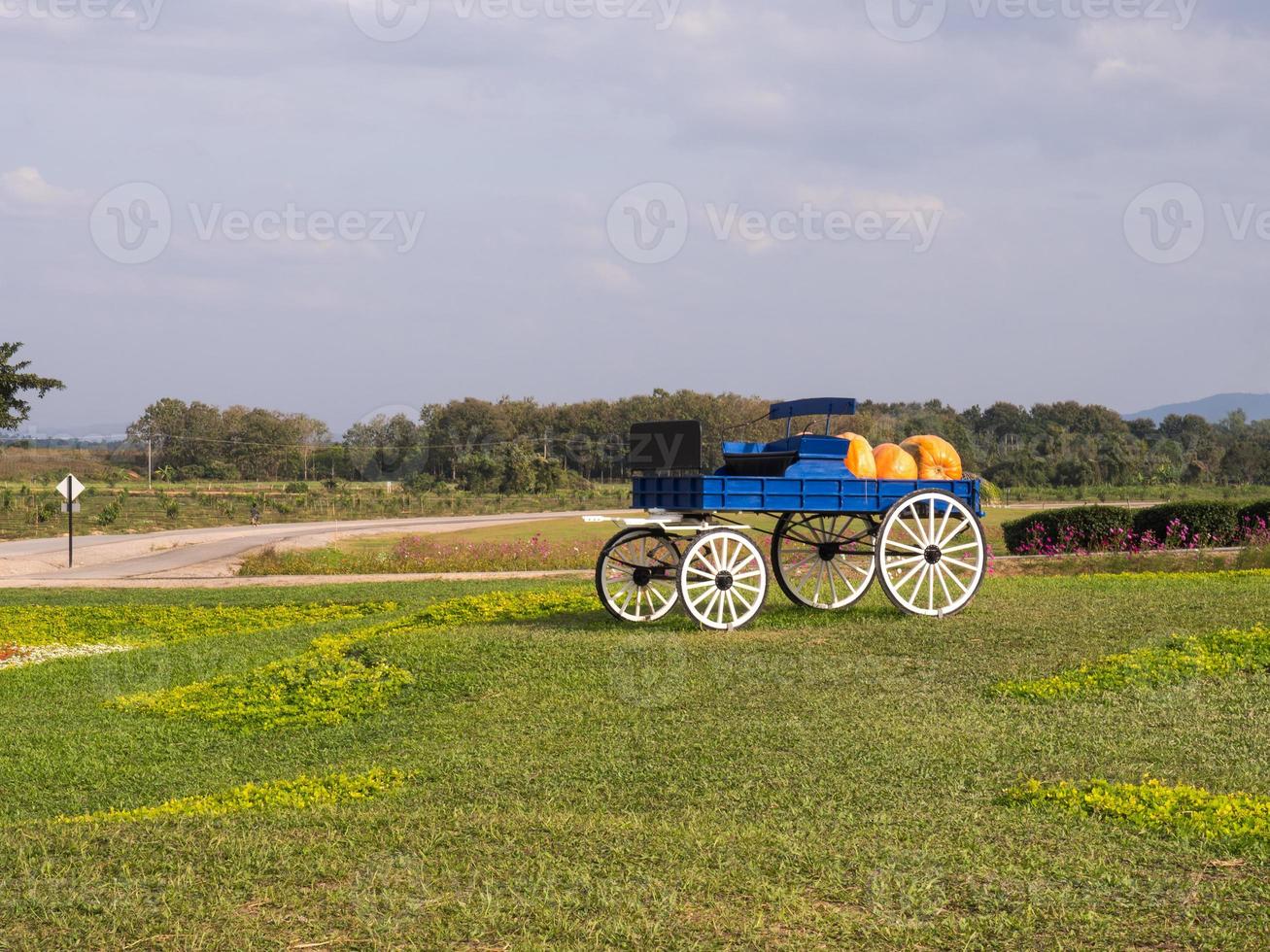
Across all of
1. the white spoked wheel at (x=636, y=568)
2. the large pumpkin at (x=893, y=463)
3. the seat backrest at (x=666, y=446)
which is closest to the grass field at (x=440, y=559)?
the large pumpkin at (x=893, y=463)

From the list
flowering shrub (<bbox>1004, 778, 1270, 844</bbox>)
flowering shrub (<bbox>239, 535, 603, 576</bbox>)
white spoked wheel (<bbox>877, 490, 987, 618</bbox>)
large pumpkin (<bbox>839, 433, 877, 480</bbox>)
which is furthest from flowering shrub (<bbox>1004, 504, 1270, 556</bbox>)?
flowering shrub (<bbox>1004, 778, 1270, 844</bbox>)

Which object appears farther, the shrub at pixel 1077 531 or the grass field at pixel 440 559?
the grass field at pixel 440 559

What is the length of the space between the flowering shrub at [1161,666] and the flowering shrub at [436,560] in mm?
14424

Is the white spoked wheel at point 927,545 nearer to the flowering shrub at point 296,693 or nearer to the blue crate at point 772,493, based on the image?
the blue crate at point 772,493

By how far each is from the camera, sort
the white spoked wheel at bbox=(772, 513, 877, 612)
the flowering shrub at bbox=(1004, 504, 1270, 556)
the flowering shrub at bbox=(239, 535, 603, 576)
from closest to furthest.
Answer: the white spoked wheel at bbox=(772, 513, 877, 612)
the flowering shrub at bbox=(1004, 504, 1270, 556)
the flowering shrub at bbox=(239, 535, 603, 576)

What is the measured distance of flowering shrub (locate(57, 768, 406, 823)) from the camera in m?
6.58

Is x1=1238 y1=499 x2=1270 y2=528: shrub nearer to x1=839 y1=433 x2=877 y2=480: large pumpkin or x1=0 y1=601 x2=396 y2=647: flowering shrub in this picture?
x1=839 y1=433 x2=877 y2=480: large pumpkin

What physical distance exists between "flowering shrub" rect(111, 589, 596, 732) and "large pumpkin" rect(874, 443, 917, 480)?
13.2 ft

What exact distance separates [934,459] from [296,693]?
6303 millimetres

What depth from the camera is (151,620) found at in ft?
57.1

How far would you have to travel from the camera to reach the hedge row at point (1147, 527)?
2172cm

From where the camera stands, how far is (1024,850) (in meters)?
5.23

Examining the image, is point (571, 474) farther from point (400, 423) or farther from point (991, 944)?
point (991, 944)

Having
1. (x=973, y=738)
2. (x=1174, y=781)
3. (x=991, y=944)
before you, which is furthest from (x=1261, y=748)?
(x=991, y=944)
